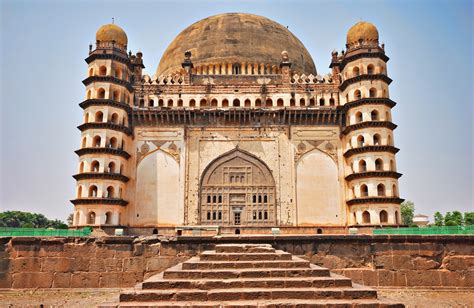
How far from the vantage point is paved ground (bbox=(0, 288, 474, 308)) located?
10445 mm

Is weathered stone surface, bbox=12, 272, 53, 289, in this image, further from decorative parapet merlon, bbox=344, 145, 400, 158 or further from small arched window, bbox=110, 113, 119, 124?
decorative parapet merlon, bbox=344, 145, 400, 158

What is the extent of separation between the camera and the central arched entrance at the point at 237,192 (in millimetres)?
25480

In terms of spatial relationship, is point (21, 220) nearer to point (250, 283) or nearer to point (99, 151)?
point (99, 151)

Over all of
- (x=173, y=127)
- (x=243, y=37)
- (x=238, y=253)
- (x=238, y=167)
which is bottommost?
(x=238, y=253)

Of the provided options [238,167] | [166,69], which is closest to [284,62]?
[238,167]

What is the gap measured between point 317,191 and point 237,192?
5.16 m

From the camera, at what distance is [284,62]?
28172 mm

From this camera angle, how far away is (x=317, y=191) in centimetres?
2578

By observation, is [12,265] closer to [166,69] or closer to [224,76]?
[224,76]

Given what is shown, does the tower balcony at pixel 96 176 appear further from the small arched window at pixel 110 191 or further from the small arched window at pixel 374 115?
the small arched window at pixel 374 115

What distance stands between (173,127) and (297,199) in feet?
31.1

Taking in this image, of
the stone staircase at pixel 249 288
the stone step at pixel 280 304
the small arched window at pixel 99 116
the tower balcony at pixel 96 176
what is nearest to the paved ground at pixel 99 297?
the stone staircase at pixel 249 288

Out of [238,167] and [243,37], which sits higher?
[243,37]

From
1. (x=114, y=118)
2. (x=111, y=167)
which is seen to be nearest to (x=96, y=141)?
(x=114, y=118)
